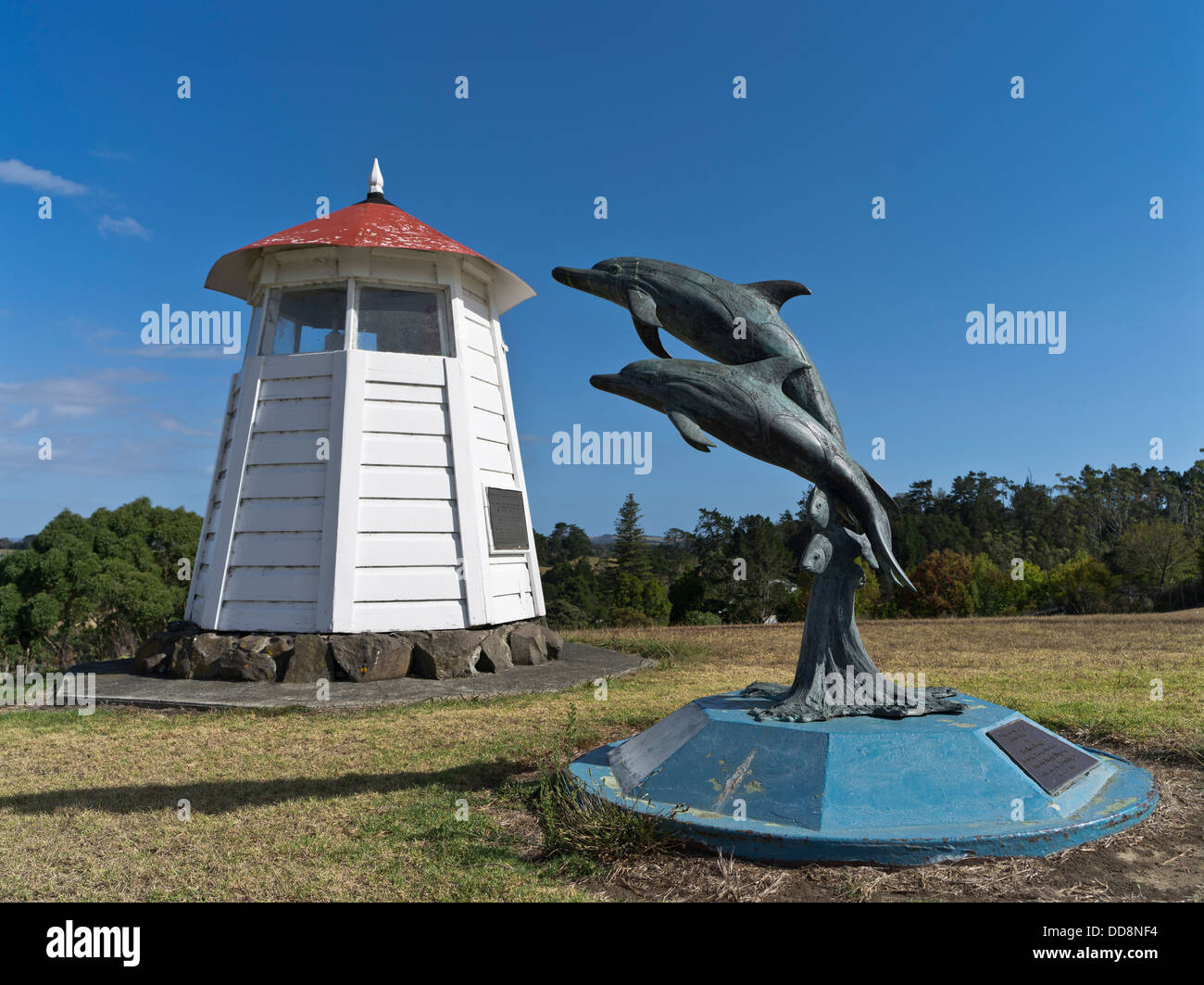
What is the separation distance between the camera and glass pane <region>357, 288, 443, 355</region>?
12.2m

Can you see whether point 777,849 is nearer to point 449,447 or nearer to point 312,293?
point 449,447

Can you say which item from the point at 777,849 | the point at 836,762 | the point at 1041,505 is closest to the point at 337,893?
the point at 777,849

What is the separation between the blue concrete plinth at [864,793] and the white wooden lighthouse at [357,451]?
6.35 m

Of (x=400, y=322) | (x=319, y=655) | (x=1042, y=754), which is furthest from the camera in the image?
(x=400, y=322)

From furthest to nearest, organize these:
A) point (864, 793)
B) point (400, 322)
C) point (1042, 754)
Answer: point (400, 322) < point (1042, 754) < point (864, 793)

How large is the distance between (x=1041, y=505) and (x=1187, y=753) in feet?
169

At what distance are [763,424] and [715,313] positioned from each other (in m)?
1.12

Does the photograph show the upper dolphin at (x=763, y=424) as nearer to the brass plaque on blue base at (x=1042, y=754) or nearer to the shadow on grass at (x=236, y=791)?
the brass plaque on blue base at (x=1042, y=754)

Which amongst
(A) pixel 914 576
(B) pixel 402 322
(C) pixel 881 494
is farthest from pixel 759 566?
(C) pixel 881 494

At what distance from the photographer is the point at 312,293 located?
12.3 meters

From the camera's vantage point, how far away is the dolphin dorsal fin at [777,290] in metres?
6.66

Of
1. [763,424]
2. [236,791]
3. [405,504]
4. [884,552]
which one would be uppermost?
[763,424]

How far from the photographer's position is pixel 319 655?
35.9 ft

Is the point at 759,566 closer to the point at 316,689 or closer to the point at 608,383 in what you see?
the point at 316,689
